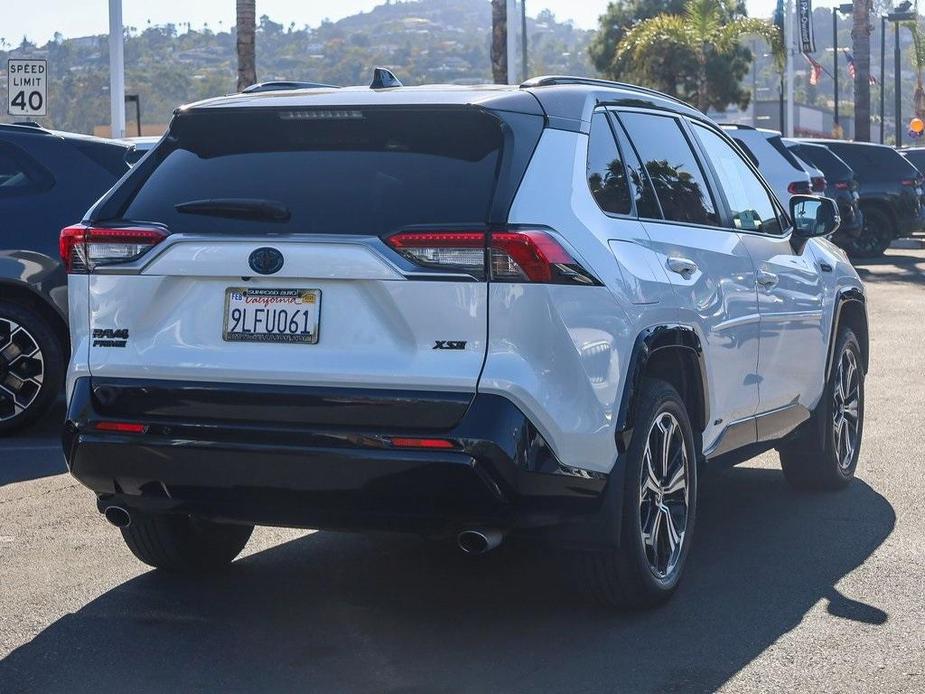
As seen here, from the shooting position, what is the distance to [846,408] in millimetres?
8094

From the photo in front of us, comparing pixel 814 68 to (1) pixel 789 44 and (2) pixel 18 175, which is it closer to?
(1) pixel 789 44

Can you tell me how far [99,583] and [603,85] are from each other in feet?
8.69

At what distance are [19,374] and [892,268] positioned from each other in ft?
61.3

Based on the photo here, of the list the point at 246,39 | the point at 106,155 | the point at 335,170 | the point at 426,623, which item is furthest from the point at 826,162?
the point at 335,170

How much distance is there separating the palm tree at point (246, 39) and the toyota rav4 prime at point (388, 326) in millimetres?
21944

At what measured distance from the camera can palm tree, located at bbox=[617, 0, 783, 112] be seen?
4662cm

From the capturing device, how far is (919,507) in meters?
7.36

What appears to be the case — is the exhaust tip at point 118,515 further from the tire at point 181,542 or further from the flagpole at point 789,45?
the flagpole at point 789,45

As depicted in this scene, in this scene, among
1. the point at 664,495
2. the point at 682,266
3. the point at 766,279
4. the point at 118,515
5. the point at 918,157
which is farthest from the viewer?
the point at 918,157

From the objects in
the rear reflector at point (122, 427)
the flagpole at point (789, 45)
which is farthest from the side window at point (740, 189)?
the flagpole at point (789, 45)

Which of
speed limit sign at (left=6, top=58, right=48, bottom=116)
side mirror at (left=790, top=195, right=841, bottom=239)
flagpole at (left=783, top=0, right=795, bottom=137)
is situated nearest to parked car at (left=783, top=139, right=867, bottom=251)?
speed limit sign at (left=6, top=58, right=48, bottom=116)

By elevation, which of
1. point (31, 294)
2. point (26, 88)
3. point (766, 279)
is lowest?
point (31, 294)

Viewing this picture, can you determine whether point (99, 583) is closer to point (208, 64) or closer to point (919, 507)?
point (919, 507)

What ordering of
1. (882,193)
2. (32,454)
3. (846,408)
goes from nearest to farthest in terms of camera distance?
(846,408) → (32,454) → (882,193)
